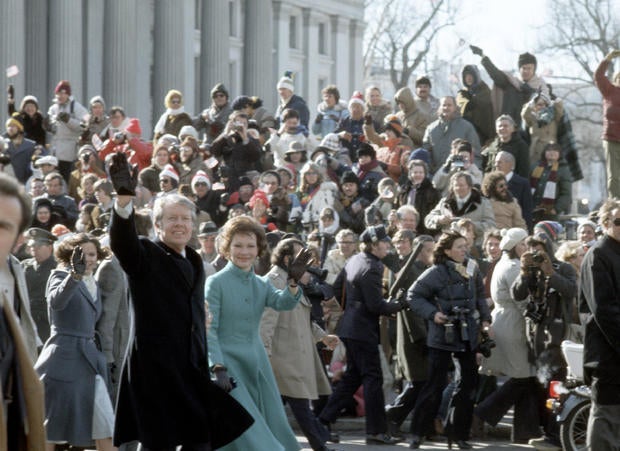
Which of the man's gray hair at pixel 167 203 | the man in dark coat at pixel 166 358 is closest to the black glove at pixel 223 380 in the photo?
the man in dark coat at pixel 166 358

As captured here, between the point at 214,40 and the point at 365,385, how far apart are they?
36.7m

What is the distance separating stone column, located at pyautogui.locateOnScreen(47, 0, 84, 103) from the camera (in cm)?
3984

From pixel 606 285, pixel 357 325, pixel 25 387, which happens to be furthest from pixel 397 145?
pixel 25 387

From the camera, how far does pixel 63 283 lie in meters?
10.7

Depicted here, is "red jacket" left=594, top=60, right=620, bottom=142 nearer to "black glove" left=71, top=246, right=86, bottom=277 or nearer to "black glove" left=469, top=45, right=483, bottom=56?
"black glove" left=469, top=45, right=483, bottom=56

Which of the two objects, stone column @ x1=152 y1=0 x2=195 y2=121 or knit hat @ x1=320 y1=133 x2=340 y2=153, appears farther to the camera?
stone column @ x1=152 y1=0 x2=195 y2=121

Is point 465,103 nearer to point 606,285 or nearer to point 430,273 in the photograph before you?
point 430,273

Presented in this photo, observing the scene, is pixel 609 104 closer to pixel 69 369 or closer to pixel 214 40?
pixel 69 369

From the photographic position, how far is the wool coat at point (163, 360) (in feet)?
26.9

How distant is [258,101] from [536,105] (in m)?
5.65

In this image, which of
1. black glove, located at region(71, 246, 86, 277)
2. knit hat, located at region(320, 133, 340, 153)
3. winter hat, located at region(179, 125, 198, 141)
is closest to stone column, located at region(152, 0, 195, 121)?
winter hat, located at region(179, 125, 198, 141)

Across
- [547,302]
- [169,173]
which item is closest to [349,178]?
[169,173]

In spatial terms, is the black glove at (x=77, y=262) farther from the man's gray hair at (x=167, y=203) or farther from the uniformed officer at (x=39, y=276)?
the uniformed officer at (x=39, y=276)

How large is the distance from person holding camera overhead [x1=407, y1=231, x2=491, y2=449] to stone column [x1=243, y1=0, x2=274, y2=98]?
40.7m
